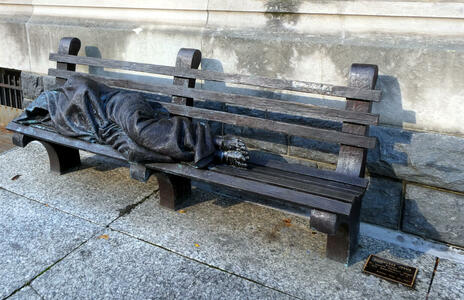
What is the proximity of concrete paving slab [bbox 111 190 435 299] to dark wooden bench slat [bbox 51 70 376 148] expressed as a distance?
77 cm

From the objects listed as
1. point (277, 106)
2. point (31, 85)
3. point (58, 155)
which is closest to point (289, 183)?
point (277, 106)

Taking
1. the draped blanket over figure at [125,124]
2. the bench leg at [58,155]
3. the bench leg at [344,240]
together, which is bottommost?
the bench leg at [344,240]

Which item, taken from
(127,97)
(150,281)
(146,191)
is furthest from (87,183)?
(150,281)

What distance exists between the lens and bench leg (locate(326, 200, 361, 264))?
8.95ft

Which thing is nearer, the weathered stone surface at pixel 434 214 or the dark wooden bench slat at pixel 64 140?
the weathered stone surface at pixel 434 214

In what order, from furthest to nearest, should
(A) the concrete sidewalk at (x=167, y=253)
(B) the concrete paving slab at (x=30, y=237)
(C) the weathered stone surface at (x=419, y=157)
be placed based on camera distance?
(C) the weathered stone surface at (x=419, y=157)
(B) the concrete paving slab at (x=30, y=237)
(A) the concrete sidewalk at (x=167, y=253)

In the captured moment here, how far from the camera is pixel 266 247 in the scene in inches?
118

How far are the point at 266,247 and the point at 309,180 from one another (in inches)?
23.1

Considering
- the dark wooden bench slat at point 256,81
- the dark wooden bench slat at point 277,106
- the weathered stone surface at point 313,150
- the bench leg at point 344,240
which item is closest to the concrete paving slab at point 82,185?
the dark wooden bench slat at point 277,106

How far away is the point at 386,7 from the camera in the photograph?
3.16 metres

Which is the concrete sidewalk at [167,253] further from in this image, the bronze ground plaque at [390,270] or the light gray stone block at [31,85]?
the light gray stone block at [31,85]

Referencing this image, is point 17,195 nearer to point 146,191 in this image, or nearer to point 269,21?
point 146,191

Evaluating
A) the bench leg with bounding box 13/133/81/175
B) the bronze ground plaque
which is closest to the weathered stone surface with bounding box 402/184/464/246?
the bronze ground plaque

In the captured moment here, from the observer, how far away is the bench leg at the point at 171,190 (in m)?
3.32
